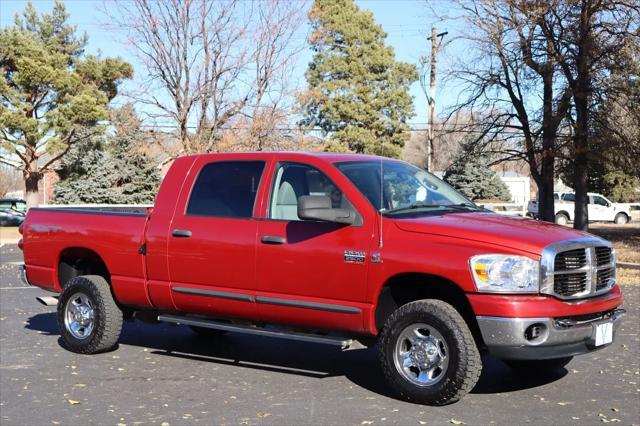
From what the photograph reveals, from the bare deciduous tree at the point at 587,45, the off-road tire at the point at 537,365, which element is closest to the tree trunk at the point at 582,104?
the bare deciduous tree at the point at 587,45

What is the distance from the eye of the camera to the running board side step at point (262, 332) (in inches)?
248

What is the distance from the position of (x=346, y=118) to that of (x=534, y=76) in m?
31.0

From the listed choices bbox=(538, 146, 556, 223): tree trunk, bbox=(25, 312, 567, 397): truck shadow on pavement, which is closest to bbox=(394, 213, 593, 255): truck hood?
Answer: bbox=(25, 312, 567, 397): truck shadow on pavement

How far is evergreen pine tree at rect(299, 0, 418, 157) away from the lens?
5347 centimetres

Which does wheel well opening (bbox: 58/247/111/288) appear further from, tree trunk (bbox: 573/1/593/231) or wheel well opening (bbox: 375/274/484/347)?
tree trunk (bbox: 573/1/593/231)

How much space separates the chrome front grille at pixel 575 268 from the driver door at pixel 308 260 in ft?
4.54

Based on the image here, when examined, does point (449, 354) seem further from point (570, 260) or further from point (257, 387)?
point (257, 387)

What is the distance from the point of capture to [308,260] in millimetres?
6480

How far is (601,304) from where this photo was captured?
6117 millimetres

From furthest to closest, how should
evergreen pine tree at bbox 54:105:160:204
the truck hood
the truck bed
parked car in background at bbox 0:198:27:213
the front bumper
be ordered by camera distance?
evergreen pine tree at bbox 54:105:160:204 < parked car in background at bbox 0:198:27:213 < the truck bed < the truck hood < the front bumper

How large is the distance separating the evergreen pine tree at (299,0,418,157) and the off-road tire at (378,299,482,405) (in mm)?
46632

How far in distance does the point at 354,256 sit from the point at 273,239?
0.79 m

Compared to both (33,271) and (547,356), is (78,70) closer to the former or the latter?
(33,271)

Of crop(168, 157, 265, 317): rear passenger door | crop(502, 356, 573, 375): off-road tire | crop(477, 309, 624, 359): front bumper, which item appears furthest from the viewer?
crop(502, 356, 573, 375): off-road tire
